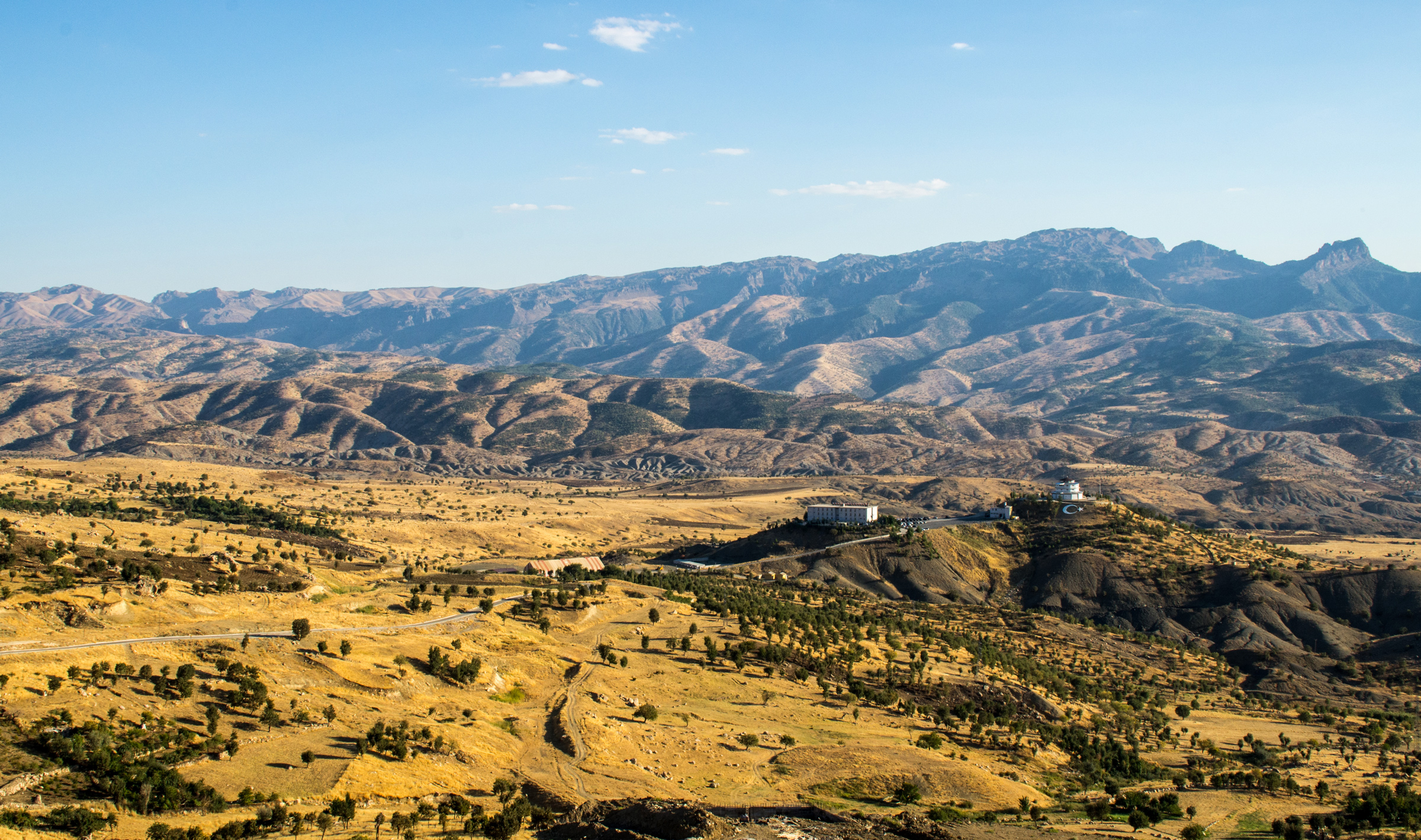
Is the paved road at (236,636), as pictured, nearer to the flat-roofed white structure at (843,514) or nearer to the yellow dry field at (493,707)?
the yellow dry field at (493,707)

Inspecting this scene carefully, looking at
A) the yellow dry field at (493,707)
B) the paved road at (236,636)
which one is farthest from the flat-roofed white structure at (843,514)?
the paved road at (236,636)

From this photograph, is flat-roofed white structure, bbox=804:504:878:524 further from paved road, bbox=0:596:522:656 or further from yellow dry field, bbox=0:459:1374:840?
paved road, bbox=0:596:522:656

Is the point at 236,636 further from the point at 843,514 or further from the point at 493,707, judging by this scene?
the point at 843,514

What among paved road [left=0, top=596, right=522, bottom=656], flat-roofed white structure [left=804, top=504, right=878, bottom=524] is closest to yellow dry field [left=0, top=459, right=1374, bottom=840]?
paved road [left=0, top=596, right=522, bottom=656]

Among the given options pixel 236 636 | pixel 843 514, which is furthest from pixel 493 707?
pixel 843 514

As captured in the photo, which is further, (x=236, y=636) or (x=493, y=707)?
(x=493, y=707)

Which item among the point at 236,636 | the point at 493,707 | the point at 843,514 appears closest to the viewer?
the point at 236,636
